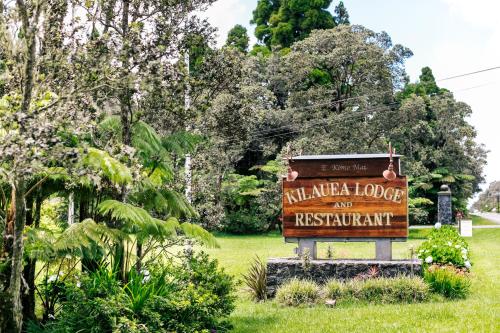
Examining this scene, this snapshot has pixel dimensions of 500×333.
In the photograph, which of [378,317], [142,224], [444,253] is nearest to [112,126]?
[142,224]

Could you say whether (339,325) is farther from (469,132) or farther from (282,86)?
(469,132)

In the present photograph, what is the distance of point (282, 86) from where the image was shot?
4375cm

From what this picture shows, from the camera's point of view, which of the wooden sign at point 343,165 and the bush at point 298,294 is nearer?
the bush at point 298,294

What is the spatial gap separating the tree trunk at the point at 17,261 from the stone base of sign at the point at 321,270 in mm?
6179

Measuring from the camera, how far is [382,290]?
38.2 feet

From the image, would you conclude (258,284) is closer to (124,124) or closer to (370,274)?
(370,274)

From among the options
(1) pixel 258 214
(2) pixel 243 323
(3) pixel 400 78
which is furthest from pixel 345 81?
(2) pixel 243 323

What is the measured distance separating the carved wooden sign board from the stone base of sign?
0.70m

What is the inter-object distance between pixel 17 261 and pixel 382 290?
7.02 meters

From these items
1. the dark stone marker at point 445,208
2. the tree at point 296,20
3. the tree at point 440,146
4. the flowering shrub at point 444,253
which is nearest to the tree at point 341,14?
the tree at point 296,20

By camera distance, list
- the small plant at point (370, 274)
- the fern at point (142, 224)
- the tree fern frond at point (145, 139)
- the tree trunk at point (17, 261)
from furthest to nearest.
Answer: the small plant at point (370, 274) < the tree fern frond at point (145, 139) < the fern at point (142, 224) < the tree trunk at point (17, 261)

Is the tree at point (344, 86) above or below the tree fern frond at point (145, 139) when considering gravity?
above

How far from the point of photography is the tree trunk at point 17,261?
6.40 meters

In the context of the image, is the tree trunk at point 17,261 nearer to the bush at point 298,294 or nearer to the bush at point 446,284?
the bush at point 298,294
